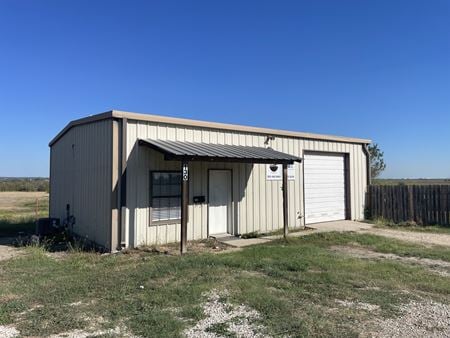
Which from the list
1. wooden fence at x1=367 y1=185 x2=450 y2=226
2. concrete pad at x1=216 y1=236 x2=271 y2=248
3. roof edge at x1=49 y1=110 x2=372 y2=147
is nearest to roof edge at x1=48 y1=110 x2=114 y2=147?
roof edge at x1=49 y1=110 x2=372 y2=147

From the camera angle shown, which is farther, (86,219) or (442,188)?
(442,188)

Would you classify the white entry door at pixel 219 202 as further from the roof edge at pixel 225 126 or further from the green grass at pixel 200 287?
the green grass at pixel 200 287

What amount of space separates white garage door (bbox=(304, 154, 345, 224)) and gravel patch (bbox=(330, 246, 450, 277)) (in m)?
4.54

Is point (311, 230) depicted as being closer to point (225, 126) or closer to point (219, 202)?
point (219, 202)

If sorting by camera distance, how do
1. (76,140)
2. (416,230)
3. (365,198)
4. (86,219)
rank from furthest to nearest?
(365,198) → (416,230) → (76,140) → (86,219)

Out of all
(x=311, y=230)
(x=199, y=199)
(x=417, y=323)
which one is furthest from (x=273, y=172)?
(x=417, y=323)

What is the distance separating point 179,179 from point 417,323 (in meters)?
7.32

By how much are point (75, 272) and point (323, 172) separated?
10.5 m

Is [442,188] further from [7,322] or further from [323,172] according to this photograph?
[7,322]

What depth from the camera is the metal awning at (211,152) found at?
9075 mm

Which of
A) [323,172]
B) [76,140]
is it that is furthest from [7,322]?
[323,172]

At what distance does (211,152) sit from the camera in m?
9.94

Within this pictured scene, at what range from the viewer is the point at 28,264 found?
820 centimetres

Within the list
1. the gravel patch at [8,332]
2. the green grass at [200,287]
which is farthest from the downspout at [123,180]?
the gravel patch at [8,332]
